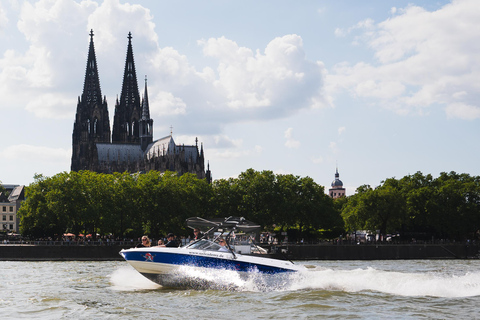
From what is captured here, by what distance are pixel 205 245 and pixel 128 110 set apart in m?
166

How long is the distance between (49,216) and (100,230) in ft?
25.3

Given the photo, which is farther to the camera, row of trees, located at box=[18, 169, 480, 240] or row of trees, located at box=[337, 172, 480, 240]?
row of trees, located at box=[337, 172, 480, 240]

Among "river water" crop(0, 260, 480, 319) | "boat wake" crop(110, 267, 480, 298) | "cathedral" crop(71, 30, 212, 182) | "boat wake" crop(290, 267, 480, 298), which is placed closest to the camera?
"river water" crop(0, 260, 480, 319)

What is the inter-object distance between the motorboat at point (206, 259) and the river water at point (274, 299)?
1.41 feet

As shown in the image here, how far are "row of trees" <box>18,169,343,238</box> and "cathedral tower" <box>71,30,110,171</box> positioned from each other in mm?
75079

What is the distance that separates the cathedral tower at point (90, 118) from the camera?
18288 cm

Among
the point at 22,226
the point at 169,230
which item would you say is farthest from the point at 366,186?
the point at 22,226

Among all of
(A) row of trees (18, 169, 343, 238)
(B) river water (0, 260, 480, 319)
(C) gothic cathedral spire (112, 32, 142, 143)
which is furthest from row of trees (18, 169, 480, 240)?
(C) gothic cathedral spire (112, 32, 142, 143)

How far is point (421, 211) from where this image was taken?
4348 inches

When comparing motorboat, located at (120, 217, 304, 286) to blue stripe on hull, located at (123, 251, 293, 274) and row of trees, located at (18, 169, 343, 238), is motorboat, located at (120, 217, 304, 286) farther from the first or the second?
row of trees, located at (18, 169, 343, 238)

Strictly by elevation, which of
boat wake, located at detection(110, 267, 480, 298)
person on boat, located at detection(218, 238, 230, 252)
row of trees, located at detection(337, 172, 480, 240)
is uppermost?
row of trees, located at detection(337, 172, 480, 240)

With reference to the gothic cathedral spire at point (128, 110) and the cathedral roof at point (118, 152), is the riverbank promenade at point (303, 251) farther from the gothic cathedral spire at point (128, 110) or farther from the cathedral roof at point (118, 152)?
the gothic cathedral spire at point (128, 110)

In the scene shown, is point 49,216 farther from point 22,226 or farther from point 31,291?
point 31,291

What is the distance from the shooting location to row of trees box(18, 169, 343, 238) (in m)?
91.4
